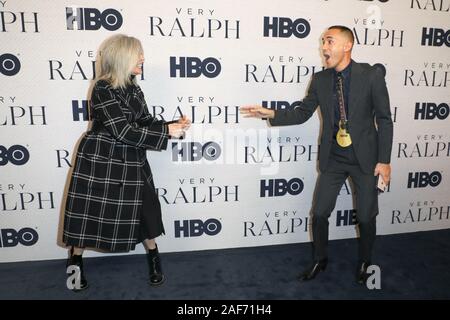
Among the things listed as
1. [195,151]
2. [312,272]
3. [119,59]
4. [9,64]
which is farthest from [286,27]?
[9,64]

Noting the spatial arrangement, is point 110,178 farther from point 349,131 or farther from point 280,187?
point 349,131

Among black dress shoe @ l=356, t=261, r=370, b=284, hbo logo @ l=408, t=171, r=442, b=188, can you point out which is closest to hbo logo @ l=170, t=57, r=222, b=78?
black dress shoe @ l=356, t=261, r=370, b=284

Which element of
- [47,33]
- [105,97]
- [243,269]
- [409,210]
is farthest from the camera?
[409,210]

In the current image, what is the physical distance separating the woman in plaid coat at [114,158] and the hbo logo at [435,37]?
2174 mm

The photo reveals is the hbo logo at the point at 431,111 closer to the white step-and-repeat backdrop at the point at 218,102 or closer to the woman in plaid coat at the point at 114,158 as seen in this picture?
the white step-and-repeat backdrop at the point at 218,102

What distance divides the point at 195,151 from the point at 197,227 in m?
0.63

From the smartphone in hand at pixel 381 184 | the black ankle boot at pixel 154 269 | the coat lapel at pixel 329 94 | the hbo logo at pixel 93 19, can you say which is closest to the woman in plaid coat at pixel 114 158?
the black ankle boot at pixel 154 269

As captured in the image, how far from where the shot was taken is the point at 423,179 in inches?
124

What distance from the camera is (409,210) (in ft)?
10.4
